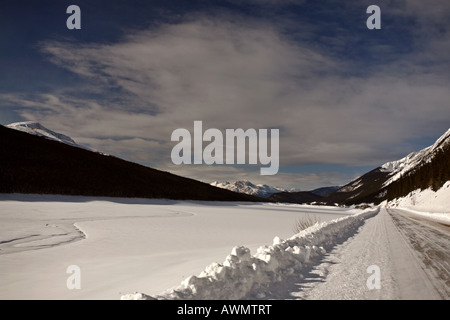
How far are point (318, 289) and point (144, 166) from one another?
63048mm

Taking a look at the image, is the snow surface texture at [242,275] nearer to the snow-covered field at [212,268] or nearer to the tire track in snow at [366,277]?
the snow-covered field at [212,268]

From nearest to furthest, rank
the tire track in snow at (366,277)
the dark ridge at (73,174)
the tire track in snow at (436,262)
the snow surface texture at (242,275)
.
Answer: the snow surface texture at (242,275) → the tire track in snow at (366,277) → the tire track in snow at (436,262) → the dark ridge at (73,174)

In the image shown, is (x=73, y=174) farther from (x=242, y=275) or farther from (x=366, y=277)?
(x=366, y=277)

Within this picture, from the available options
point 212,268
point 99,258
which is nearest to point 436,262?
point 212,268

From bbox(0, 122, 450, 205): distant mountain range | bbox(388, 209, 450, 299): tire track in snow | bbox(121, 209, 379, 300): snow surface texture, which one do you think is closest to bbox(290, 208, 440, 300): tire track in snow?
bbox(388, 209, 450, 299): tire track in snow

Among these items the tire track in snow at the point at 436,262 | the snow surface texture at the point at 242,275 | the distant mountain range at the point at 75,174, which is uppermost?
the distant mountain range at the point at 75,174

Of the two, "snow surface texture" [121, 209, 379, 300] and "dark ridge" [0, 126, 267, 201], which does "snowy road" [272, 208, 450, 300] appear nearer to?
"snow surface texture" [121, 209, 379, 300]

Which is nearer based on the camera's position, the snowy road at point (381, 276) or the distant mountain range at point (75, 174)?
the snowy road at point (381, 276)

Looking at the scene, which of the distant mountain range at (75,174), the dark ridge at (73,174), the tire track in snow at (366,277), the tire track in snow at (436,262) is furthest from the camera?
the distant mountain range at (75,174)

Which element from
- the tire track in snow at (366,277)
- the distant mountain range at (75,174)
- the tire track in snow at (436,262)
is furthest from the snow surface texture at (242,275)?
the distant mountain range at (75,174)

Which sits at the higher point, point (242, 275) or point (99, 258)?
point (242, 275)
